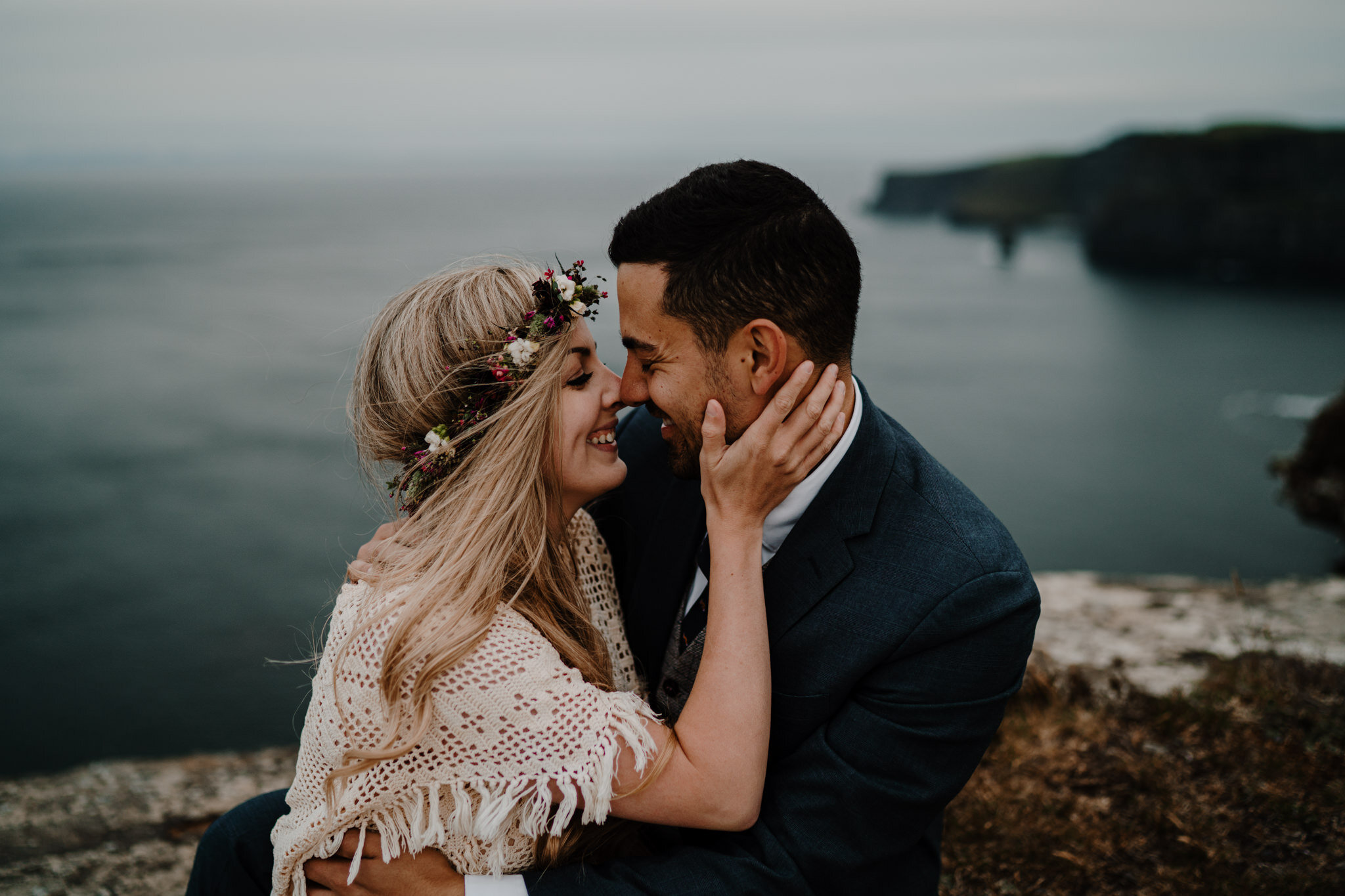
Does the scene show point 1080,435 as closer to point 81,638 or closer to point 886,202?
point 81,638

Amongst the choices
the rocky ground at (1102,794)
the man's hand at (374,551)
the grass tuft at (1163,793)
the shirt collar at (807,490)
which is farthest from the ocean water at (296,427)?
the grass tuft at (1163,793)

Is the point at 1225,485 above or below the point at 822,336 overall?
below

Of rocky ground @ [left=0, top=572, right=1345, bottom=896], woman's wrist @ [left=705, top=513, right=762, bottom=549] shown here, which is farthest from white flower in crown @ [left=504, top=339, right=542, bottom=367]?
rocky ground @ [left=0, top=572, right=1345, bottom=896]

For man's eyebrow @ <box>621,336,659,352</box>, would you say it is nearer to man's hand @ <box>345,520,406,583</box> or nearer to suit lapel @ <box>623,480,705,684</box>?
suit lapel @ <box>623,480,705,684</box>

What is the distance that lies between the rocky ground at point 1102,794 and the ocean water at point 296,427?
2052mm

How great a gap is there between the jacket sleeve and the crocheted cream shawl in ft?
1.08

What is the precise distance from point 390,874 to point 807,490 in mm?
→ 1755

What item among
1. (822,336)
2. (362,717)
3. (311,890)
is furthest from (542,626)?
(822,336)

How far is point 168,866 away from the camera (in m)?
4.20

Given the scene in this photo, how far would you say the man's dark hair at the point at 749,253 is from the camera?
287cm

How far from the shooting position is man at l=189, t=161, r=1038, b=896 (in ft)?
8.47

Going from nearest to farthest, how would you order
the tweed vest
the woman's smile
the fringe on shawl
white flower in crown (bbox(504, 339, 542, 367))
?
the fringe on shawl < white flower in crown (bbox(504, 339, 542, 367)) < the tweed vest < the woman's smile

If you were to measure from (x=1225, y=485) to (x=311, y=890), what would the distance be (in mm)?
37007

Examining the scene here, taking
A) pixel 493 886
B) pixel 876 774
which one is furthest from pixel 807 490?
pixel 493 886
